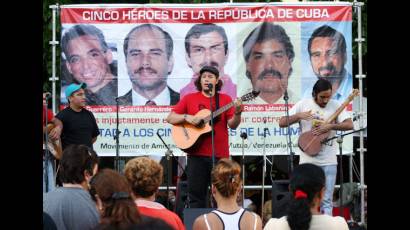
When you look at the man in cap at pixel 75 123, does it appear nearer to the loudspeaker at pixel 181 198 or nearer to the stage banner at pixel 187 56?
the loudspeaker at pixel 181 198

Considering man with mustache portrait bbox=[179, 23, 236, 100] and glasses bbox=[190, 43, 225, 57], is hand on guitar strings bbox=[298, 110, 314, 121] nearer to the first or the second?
man with mustache portrait bbox=[179, 23, 236, 100]

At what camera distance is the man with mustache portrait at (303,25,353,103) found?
11625 millimetres

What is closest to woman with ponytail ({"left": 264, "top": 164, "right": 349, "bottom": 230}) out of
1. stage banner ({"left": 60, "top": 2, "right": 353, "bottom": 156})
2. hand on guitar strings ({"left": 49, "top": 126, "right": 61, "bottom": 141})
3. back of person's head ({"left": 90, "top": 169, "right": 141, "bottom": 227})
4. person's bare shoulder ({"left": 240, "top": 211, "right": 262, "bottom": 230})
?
person's bare shoulder ({"left": 240, "top": 211, "right": 262, "bottom": 230})

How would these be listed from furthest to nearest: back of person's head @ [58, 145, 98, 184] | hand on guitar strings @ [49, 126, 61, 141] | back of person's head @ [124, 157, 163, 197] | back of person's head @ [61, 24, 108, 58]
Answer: back of person's head @ [61, 24, 108, 58], hand on guitar strings @ [49, 126, 61, 141], back of person's head @ [58, 145, 98, 184], back of person's head @ [124, 157, 163, 197]

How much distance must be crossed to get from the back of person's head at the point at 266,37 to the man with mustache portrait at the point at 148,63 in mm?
1097

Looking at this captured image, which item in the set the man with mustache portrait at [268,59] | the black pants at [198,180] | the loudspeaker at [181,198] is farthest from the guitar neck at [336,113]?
the loudspeaker at [181,198]

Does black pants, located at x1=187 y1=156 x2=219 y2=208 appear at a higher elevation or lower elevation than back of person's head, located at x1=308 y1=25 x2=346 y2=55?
lower

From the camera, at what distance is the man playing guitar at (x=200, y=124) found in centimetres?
885

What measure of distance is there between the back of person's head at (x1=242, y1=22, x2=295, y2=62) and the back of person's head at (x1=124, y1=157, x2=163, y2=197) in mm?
6821
